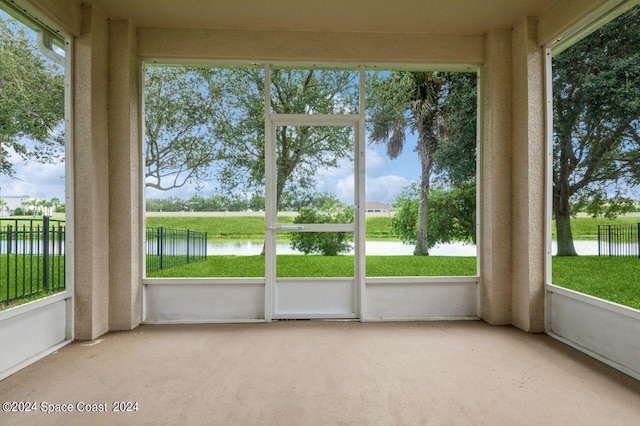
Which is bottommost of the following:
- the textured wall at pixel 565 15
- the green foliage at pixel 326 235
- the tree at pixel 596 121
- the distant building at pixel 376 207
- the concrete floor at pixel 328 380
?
the concrete floor at pixel 328 380

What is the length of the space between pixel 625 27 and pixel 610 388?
2.50m

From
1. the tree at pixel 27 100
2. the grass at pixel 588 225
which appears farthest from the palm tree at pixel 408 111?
the tree at pixel 27 100

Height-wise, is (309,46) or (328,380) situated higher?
(309,46)

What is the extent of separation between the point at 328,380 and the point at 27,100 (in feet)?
9.98

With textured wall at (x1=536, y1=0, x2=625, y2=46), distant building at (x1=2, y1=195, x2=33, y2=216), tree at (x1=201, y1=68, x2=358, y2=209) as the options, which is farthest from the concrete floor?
textured wall at (x1=536, y1=0, x2=625, y2=46)

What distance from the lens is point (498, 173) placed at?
354 cm

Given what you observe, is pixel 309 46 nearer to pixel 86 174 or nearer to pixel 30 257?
pixel 86 174

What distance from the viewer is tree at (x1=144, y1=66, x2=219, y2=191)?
3668 mm

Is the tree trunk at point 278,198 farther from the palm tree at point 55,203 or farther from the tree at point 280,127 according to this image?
the palm tree at point 55,203

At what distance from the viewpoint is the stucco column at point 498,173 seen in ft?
11.6

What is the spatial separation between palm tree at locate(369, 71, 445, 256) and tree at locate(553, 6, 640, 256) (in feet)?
3.46

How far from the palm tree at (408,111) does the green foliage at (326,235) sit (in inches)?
31.2

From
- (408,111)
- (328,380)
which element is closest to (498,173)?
(408,111)

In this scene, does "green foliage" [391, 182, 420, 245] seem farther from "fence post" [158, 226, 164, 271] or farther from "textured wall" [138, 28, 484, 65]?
"fence post" [158, 226, 164, 271]
